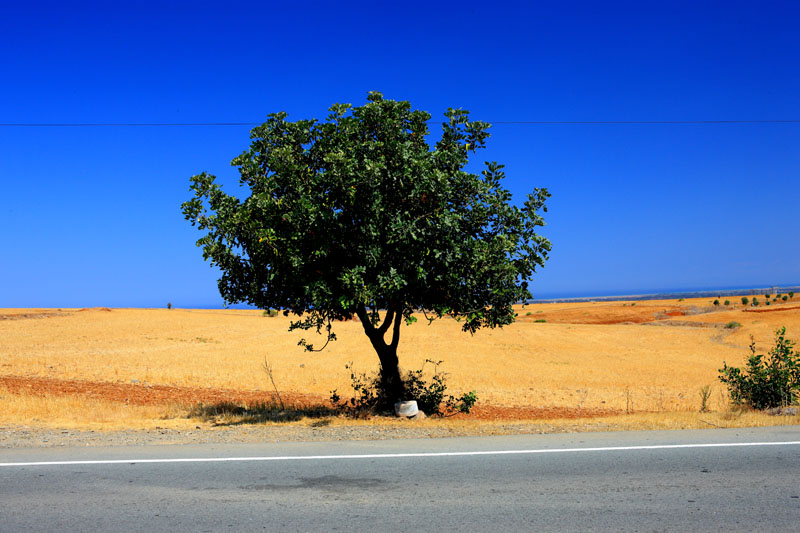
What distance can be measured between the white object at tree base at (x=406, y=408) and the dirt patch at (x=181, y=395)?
3.86 meters

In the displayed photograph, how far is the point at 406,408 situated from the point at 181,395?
12.2 meters

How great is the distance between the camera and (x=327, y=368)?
33406mm

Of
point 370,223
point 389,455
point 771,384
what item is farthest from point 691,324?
point 389,455

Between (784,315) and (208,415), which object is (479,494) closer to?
(208,415)

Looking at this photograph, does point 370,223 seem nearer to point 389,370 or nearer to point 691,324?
point 389,370

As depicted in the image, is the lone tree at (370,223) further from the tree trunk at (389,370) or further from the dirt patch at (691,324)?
the dirt patch at (691,324)

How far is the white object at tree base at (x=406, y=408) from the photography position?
15.2 meters

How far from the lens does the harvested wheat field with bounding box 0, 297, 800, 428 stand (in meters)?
17.5

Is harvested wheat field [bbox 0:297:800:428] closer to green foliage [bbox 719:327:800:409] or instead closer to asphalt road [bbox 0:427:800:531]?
green foliage [bbox 719:327:800:409]

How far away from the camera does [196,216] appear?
14.4 m

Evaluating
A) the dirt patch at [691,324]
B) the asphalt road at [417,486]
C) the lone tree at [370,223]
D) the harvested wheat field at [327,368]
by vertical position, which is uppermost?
the lone tree at [370,223]

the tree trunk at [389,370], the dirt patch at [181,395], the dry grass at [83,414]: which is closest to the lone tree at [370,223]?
the tree trunk at [389,370]

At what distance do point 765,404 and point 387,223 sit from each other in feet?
40.5

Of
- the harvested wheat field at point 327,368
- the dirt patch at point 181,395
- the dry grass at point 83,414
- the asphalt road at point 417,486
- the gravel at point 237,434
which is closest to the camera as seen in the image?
the asphalt road at point 417,486
